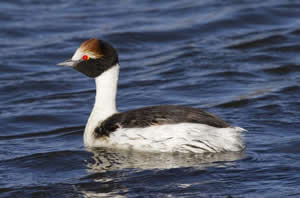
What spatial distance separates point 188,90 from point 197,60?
214cm

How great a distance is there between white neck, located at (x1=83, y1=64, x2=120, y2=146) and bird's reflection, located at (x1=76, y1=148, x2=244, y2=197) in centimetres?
46

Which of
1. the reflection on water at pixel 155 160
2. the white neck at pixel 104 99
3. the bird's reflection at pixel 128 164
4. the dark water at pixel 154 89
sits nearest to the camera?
the bird's reflection at pixel 128 164

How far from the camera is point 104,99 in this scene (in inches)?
396

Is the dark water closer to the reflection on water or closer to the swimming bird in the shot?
the reflection on water

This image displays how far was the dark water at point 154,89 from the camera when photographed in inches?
333

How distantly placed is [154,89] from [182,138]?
441cm

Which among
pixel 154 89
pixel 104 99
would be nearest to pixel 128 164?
pixel 104 99

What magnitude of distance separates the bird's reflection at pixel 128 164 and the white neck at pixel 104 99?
1.52 ft

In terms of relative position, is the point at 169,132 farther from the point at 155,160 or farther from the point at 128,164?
the point at 128,164

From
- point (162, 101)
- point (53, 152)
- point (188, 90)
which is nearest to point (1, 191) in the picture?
point (53, 152)

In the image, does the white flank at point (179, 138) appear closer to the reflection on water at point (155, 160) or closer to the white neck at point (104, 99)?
the reflection on water at point (155, 160)

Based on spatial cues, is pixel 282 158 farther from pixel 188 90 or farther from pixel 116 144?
pixel 188 90

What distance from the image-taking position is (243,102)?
1214 centimetres

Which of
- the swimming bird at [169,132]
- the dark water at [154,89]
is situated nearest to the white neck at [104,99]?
the swimming bird at [169,132]
